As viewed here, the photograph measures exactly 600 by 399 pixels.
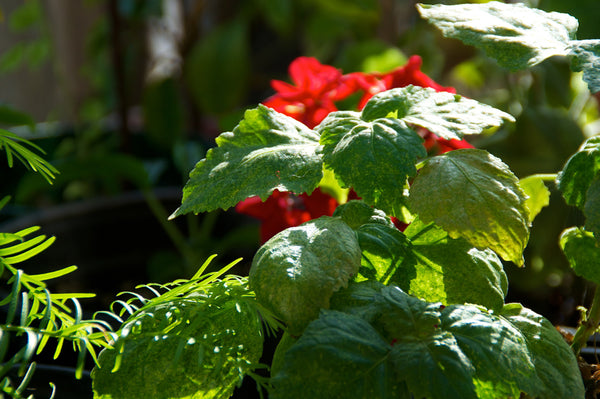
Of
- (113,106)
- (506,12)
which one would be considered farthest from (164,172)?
(506,12)

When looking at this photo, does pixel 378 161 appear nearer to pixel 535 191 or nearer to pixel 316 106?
pixel 535 191

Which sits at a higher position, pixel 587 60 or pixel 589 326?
pixel 587 60

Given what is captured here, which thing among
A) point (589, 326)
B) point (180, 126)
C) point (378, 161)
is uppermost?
point (378, 161)

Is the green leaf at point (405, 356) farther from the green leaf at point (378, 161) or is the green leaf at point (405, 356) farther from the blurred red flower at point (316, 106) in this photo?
the blurred red flower at point (316, 106)

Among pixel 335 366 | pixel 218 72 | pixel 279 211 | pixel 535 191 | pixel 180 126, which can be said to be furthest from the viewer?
pixel 218 72

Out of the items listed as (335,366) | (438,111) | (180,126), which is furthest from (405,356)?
(180,126)

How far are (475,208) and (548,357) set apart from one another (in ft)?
0.26

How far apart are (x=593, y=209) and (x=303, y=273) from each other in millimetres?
139

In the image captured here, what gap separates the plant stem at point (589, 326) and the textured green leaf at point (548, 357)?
0.04m

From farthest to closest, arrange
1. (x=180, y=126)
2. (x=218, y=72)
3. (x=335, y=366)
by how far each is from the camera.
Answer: (x=218, y=72)
(x=180, y=126)
(x=335, y=366)

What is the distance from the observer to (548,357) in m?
0.28

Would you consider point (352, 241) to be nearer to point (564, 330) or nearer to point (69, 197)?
point (564, 330)

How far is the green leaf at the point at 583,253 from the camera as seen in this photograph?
31 centimetres

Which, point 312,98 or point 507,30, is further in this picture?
point 312,98
